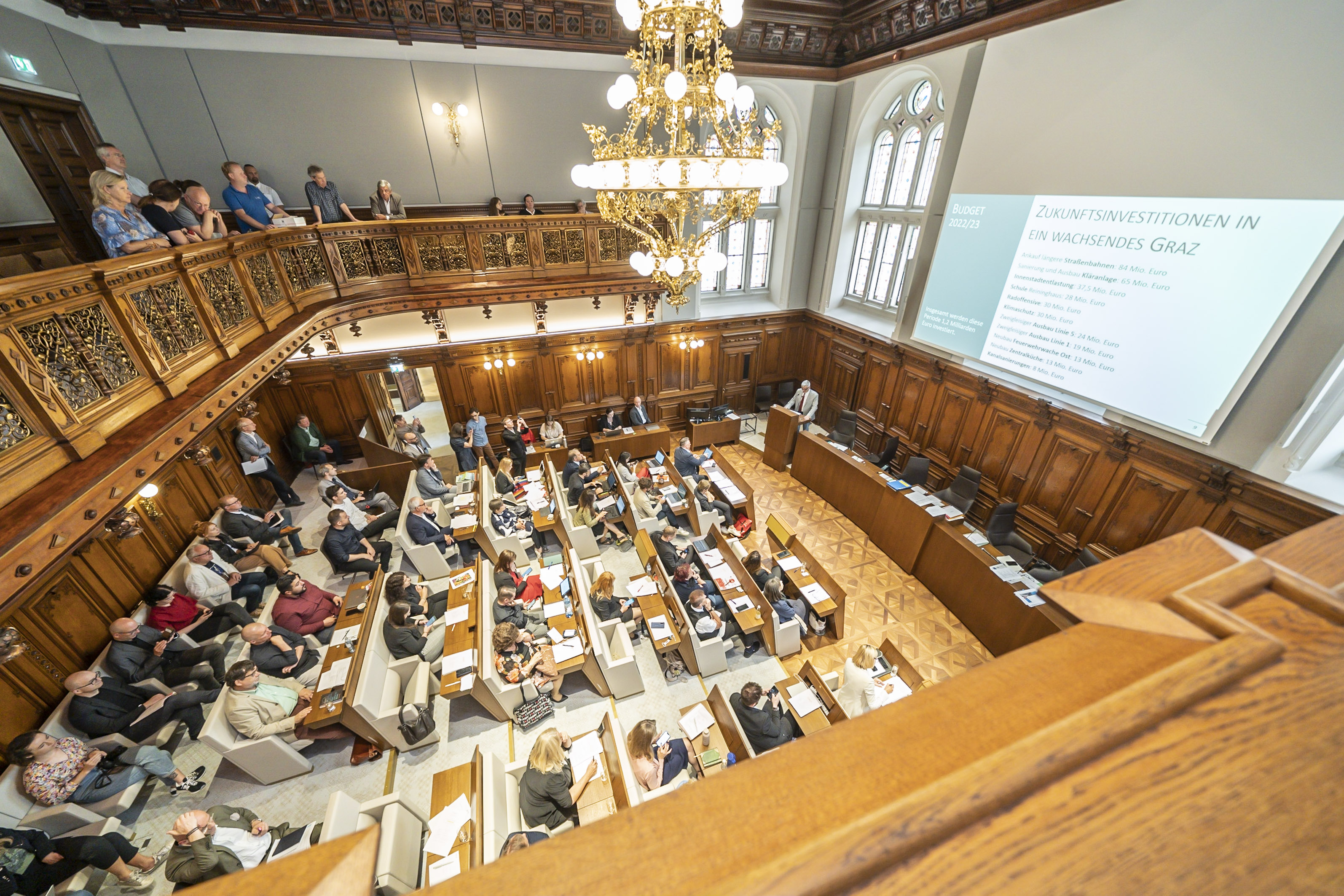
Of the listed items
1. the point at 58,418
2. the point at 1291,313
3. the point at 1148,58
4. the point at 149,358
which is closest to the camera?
the point at 58,418

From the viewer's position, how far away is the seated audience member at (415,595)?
5.09 m

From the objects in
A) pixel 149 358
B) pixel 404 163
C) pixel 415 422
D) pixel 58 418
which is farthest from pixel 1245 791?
pixel 404 163

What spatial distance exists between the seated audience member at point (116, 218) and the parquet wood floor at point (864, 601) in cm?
732

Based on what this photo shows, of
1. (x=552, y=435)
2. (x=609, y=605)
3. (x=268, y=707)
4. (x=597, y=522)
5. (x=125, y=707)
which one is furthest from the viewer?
(x=552, y=435)

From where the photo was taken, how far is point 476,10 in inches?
274

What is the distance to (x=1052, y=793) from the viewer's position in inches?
19.7

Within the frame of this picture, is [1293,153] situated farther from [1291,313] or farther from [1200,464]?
[1200,464]

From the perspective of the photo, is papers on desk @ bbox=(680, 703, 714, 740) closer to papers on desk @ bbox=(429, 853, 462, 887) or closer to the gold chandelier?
papers on desk @ bbox=(429, 853, 462, 887)

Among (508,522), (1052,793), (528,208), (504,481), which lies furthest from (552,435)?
(1052,793)

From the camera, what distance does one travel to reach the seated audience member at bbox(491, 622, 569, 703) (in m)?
4.75

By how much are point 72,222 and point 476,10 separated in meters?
5.77

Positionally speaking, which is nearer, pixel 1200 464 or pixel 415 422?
pixel 1200 464

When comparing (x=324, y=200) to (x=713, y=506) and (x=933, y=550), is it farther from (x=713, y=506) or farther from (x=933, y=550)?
(x=933, y=550)

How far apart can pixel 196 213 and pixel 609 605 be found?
6.23m
